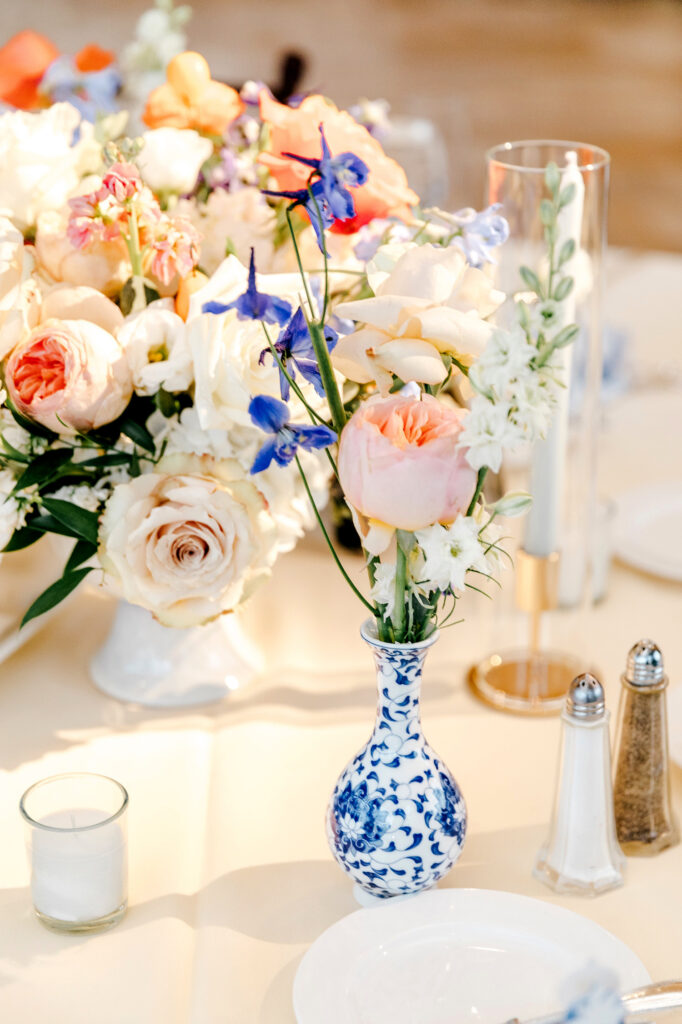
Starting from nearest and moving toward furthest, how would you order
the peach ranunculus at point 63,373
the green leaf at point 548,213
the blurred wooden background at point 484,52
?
1. the green leaf at point 548,213
2. the peach ranunculus at point 63,373
3. the blurred wooden background at point 484,52

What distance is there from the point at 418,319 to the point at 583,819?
353 millimetres

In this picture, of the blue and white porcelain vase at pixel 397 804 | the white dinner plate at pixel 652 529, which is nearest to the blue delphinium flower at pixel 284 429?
the blue and white porcelain vase at pixel 397 804

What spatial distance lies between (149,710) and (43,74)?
2.20 ft

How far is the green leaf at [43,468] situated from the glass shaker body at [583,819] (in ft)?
1.32

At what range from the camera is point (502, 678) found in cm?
103

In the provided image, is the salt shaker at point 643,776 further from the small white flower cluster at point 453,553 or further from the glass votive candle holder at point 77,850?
the glass votive candle holder at point 77,850

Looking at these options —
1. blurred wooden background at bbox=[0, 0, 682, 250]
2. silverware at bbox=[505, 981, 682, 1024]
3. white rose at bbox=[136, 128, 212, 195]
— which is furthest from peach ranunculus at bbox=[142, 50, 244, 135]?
blurred wooden background at bbox=[0, 0, 682, 250]

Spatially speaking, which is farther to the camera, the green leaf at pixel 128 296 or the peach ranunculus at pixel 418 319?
the green leaf at pixel 128 296

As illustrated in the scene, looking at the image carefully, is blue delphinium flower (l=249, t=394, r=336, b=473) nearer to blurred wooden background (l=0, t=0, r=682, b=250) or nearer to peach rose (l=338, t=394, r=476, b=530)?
peach rose (l=338, t=394, r=476, b=530)

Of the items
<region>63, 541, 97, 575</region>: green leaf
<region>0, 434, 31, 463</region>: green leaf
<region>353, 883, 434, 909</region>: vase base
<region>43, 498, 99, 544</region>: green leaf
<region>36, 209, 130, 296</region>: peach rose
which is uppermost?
<region>36, 209, 130, 296</region>: peach rose

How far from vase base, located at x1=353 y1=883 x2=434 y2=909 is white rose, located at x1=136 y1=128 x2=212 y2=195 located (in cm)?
55

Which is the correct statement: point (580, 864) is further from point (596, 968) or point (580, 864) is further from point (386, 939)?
point (596, 968)

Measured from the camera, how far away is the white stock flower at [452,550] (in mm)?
620

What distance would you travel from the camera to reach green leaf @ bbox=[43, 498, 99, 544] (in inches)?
33.7
